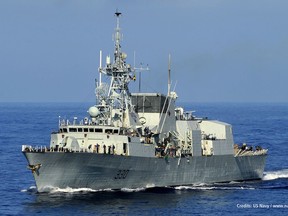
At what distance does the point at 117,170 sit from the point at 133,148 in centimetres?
206

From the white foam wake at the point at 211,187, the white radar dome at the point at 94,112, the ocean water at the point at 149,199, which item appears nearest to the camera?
the ocean water at the point at 149,199

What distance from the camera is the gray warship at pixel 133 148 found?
5025cm

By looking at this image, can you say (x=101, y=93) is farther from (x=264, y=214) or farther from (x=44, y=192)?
(x=264, y=214)

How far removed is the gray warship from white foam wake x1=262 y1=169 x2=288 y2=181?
1373 mm

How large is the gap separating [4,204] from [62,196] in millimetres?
3989

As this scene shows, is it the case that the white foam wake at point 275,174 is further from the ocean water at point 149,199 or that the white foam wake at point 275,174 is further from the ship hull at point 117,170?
the ship hull at point 117,170

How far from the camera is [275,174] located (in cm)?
6794

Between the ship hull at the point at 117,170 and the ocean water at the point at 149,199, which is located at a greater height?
the ship hull at the point at 117,170

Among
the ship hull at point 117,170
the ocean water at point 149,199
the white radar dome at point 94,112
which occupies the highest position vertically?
the white radar dome at point 94,112

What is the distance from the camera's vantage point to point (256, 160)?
65.2 metres

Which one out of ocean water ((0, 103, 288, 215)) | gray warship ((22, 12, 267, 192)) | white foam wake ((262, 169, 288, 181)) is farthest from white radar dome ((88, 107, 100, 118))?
white foam wake ((262, 169, 288, 181))

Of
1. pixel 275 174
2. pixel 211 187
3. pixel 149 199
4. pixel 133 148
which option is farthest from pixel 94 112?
pixel 275 174

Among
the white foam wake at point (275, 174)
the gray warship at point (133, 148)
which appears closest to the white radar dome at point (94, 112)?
the gray warship at point (133, 148)

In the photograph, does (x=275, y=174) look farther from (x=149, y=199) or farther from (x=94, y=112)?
(x=94, y=112)
